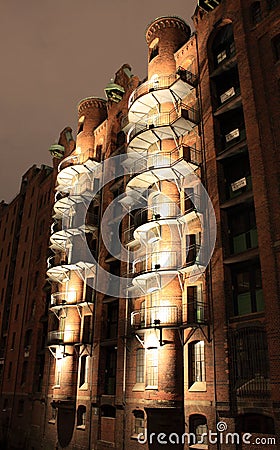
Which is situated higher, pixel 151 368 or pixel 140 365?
pixel 140 365

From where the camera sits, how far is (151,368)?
20.0 meters

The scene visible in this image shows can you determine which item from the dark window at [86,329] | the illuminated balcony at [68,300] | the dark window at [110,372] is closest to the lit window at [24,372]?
the illuminated balcony at [68,300]

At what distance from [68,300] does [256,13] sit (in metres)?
21.5

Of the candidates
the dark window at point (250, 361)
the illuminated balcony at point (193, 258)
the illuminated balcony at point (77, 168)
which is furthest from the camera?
the illuminated balcony at point (77, 168)

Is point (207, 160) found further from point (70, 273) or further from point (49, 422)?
point (49, 422)

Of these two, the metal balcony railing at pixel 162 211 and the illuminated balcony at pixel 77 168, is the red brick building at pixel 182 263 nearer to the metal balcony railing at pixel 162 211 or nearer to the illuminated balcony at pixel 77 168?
the metal balcony railing at pixel 162 211

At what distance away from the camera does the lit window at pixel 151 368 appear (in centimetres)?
1969

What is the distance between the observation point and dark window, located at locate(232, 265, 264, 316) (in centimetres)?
1705

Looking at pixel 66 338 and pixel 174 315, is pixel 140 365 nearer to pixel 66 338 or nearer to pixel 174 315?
pixel 174 315

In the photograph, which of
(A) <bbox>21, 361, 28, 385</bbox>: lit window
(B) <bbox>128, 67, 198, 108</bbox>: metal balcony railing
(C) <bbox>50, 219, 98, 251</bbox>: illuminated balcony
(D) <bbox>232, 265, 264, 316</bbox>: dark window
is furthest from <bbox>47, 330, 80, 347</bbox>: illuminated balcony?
(B) <bbox>128, 67, 198, 108</bbox>: metal balcony railing

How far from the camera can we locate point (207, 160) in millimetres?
20594

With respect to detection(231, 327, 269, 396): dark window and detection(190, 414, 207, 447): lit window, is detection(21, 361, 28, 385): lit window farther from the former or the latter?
detection(231, 327, 269, 396): dark window

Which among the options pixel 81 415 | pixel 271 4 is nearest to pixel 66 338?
pixel 81 415

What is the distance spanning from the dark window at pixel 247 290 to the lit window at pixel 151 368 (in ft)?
16.6
